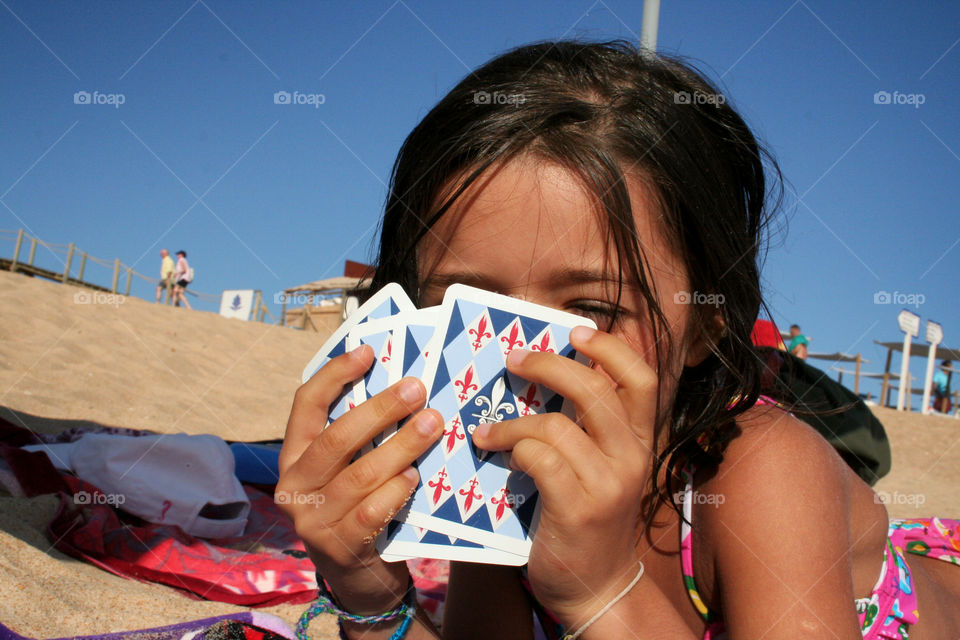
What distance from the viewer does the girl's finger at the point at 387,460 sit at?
124cm

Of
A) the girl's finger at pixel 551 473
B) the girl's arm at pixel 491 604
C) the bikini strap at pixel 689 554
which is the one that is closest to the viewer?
the girl's finger at pixel 551 473

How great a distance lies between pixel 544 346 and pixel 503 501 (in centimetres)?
33

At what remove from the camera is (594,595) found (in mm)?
1255

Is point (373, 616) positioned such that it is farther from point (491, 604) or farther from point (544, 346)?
point (544, 346)

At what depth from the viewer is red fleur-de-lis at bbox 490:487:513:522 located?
131 cm

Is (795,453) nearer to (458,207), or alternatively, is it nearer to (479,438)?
(479,438)

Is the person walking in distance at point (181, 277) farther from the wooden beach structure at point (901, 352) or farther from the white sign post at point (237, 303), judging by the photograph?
the wooden beach structure at point (901, 352)

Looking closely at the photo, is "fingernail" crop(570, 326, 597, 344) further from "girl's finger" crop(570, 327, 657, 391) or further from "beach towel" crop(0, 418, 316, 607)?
"beach towel" crop(0, 418, 316, 607)

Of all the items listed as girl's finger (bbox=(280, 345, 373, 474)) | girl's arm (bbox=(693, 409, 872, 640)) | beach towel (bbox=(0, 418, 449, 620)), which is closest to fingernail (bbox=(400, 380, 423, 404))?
girl's finger (bbox=(280, 345, 373, 474))

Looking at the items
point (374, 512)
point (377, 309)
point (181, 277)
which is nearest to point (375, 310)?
point (377, 309)

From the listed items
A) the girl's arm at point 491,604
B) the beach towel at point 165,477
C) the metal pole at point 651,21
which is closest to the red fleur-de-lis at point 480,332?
the girl's arm at point 491,604

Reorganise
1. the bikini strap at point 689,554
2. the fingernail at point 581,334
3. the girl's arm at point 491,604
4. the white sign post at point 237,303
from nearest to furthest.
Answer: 1. the fingernail at point 581,334
2. the bikini strap at point 689,554
3. the girl's arm at point 491,604
4. the white sign post at point 237,303

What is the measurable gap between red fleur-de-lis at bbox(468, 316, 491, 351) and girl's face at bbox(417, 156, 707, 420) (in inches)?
5.5

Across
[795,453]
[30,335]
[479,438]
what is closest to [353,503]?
[479,438]
